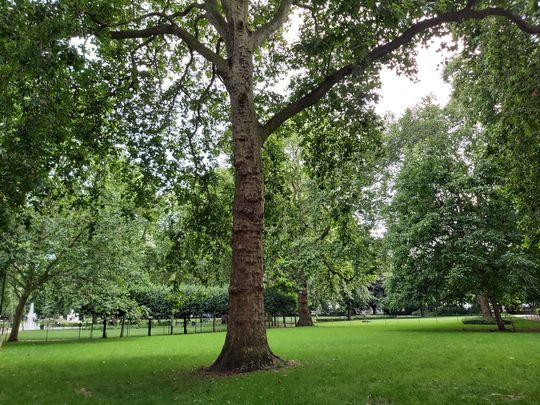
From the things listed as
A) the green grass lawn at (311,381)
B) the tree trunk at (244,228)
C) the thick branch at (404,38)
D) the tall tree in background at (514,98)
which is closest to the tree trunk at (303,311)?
the green grass lawn at (311,381)

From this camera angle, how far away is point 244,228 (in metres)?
9.52

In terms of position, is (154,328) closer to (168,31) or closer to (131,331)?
(131,331)

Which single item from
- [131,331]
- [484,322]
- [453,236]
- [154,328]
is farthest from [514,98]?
[154,328]

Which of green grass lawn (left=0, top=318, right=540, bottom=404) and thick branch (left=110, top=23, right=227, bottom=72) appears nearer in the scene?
green grass lawn (left=0, top=318, right=540, bottom=404)

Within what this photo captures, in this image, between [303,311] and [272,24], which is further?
[303,311]

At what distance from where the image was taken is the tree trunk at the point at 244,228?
29.5 feet

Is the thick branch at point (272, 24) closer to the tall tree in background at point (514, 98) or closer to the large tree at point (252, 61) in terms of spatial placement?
the large tree at point (252, 61)

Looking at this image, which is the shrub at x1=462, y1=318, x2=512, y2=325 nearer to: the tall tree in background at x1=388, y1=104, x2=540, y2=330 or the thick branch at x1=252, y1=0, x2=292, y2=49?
the tall tree in background at x1=388, y1=104, x2=540, y2=330

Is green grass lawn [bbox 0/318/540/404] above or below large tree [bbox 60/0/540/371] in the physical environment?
below

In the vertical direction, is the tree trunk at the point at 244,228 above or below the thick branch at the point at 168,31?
below

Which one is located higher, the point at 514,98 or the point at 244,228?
the point at 514,98

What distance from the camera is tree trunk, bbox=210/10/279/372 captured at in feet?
29.5

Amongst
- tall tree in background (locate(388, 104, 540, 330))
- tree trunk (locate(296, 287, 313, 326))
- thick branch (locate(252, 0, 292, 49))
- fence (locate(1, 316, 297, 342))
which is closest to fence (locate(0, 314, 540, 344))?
fence (locate(1, 316, 297, 342))

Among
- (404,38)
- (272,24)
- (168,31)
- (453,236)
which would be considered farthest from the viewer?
(453,236)
